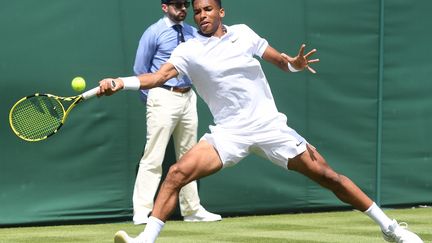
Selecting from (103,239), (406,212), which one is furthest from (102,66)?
(406,212)

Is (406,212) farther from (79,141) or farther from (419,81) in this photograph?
(79,141)

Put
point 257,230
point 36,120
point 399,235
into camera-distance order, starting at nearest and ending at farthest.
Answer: point 399,235 → point 36,120 → point 257,230

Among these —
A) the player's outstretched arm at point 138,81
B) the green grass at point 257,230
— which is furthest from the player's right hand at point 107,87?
the green grass at point 257,230

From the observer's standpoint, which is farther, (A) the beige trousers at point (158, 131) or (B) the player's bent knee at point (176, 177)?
(A) the beige trousers at point (158, 131)

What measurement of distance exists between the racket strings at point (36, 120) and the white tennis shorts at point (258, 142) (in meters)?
1.05

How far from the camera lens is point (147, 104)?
8820 millimetres

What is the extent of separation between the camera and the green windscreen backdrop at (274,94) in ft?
28.6

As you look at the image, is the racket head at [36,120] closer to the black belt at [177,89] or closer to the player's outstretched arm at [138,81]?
the player's outstretched arm at [138,81]

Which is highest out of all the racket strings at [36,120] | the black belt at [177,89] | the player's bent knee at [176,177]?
the racket strings at [36,120]

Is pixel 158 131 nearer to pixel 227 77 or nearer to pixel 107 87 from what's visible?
pixel 227 77

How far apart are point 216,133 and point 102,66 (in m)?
2.62

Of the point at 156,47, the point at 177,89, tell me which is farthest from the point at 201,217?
the point at 156,47

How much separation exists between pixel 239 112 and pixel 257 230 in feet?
6.46

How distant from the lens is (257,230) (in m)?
8.30
